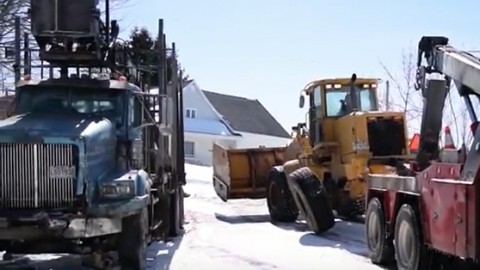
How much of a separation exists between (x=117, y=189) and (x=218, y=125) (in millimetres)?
49012

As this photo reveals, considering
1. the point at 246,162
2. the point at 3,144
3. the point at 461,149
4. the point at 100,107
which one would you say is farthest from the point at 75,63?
the point at 246,162

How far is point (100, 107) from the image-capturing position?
11.3 meters

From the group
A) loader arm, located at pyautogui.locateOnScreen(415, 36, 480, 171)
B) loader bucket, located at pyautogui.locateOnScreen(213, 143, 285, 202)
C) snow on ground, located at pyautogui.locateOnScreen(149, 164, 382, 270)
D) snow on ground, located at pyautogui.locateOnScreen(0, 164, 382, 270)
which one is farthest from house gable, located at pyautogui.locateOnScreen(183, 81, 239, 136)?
loader arm, located at pyautogui.locateOnScreen(415, 36, 480, 171)

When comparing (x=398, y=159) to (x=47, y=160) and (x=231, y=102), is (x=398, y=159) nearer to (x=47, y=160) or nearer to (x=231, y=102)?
(x=47, y=160)

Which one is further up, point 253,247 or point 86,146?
point 86,146

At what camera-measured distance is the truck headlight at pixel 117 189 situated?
32.1 ft

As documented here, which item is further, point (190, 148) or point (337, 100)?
point (190, 148)


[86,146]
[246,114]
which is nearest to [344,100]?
[86,146]

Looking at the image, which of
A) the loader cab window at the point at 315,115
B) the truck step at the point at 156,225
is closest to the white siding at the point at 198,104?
the loader cab window at the point at 315,115

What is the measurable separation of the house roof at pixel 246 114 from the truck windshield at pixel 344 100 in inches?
1666

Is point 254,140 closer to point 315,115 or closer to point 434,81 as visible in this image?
point 315,115

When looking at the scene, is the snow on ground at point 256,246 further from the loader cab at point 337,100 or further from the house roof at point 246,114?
the house roof at point 246,114

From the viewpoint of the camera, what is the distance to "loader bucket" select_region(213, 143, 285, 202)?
20281 mm

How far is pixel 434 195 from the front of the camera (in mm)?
8969
